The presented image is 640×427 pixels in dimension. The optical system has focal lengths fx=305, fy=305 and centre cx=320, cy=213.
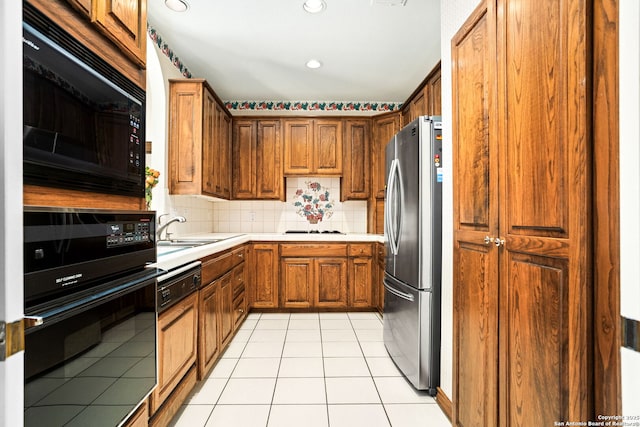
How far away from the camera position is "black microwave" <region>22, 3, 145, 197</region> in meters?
0.71

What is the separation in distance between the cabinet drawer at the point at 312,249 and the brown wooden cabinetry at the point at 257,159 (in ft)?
2.31

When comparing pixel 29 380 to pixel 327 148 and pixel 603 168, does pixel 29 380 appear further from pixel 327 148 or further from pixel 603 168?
pixel 327 148

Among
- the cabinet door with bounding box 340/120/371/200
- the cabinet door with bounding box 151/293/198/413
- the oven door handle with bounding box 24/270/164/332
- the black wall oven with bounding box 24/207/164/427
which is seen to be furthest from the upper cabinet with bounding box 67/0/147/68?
the cabinet door with bounding box 340/120/371/200

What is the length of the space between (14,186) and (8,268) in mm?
142

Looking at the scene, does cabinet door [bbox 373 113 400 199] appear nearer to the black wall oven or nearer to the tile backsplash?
the tile backsplash

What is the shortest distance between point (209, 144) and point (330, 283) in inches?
75.4

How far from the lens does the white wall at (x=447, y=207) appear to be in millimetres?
1614

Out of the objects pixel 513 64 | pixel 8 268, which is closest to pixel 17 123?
pixel 8 268

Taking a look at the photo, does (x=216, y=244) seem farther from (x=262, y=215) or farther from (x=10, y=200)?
(x=262, y=215)

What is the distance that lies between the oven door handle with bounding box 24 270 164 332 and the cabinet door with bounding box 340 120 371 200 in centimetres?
288

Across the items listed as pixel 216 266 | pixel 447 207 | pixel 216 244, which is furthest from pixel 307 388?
pixel 447 207

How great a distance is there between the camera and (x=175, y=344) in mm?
1500

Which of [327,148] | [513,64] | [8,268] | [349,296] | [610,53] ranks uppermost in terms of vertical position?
[327,148]

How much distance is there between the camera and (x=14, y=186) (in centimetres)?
53
